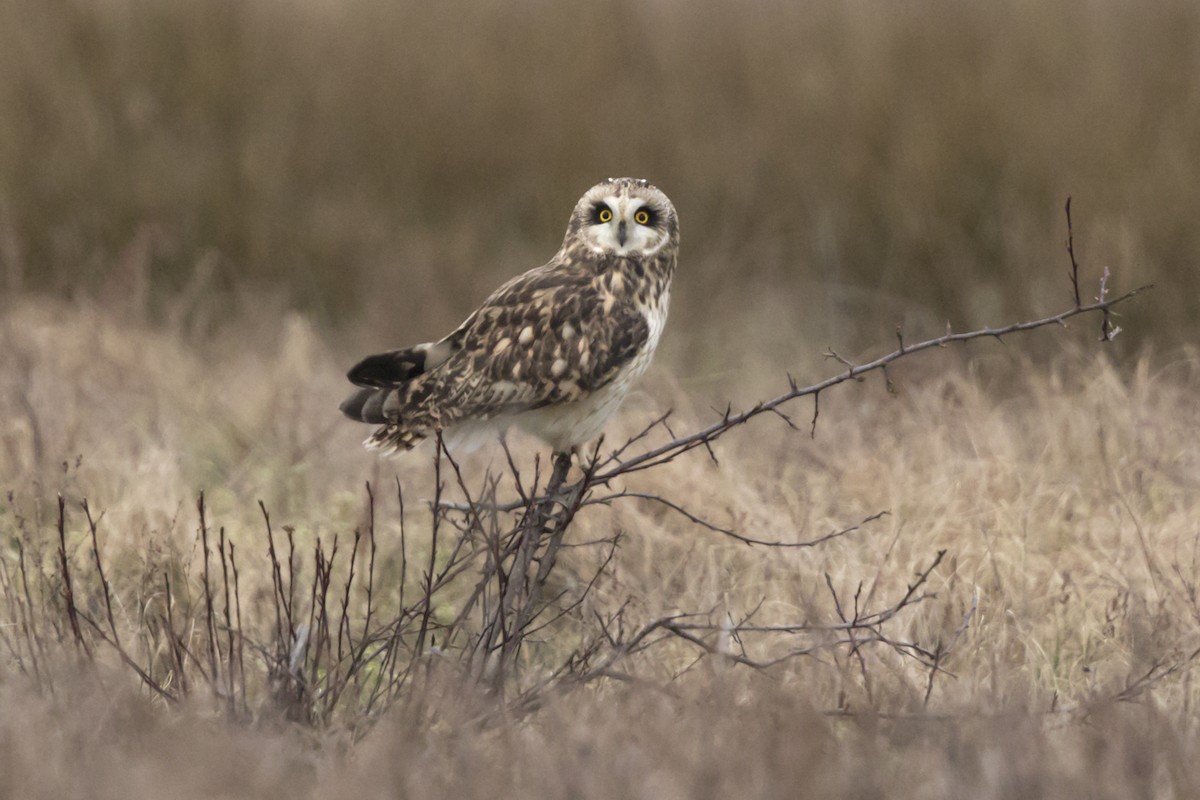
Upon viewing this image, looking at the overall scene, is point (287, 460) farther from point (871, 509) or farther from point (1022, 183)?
point (1022, 183)

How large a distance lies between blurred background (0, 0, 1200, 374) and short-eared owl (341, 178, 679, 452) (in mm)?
3806

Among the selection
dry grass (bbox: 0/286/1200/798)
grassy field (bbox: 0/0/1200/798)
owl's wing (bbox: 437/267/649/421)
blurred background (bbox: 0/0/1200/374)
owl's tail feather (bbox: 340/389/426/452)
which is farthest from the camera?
blurred background (bbox: 0/0/1200/374)

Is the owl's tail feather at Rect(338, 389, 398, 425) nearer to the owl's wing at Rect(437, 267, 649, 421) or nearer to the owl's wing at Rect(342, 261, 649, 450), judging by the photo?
the owl's wing at Rect(342, 261, 649, 450)

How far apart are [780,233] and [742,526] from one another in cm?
401

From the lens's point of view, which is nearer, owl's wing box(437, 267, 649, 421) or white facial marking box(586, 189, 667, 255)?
owl's wing box(437, 267, 649, 421)

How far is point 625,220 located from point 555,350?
378 millimetres

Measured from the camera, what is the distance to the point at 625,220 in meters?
3.67

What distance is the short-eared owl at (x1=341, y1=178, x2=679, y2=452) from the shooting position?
3.51 m

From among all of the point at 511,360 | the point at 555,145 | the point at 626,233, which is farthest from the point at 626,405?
the point at 555,145

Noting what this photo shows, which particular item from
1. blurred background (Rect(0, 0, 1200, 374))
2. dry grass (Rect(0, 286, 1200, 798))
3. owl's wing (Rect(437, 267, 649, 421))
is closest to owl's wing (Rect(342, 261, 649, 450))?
owl's wing (Rect(437, 267, 649, 421))

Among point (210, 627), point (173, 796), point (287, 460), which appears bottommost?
point (173, 796)

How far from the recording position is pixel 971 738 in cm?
249

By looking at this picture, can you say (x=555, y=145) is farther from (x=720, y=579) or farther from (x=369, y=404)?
(x=369, y=404)

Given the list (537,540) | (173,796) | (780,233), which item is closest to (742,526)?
(537,540)
